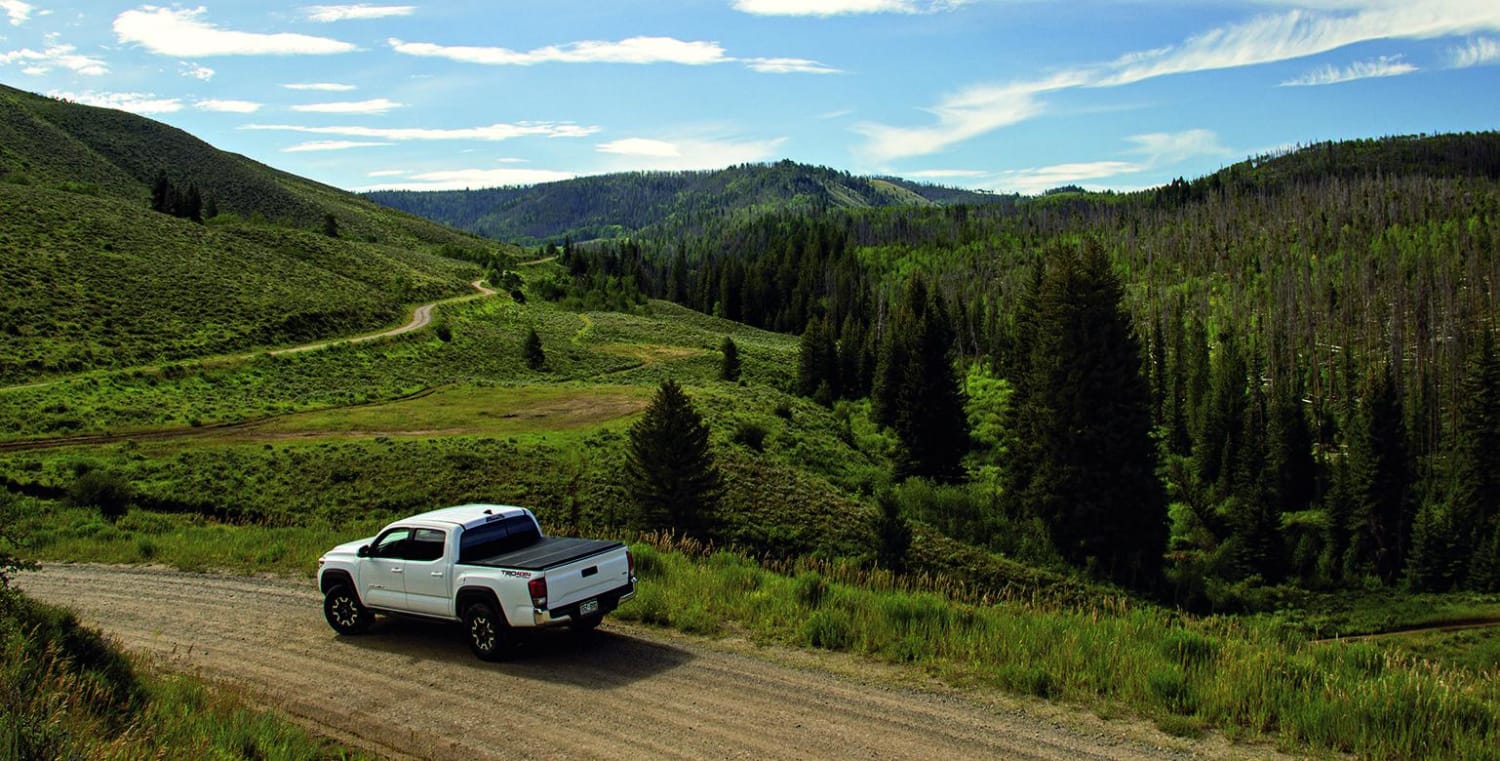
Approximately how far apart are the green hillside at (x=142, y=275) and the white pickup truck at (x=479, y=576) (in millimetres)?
46383

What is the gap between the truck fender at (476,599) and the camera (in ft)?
40.5

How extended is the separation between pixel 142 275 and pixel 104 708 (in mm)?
73419

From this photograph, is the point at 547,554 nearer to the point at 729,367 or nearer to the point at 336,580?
the point at 336,580

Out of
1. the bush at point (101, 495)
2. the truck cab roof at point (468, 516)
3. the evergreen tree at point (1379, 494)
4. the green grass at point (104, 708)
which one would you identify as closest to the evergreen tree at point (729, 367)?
the evergreen tree at point (1379, 494)

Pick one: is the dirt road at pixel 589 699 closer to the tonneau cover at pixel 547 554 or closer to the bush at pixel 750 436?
the tonneau cover at pixel 547 554

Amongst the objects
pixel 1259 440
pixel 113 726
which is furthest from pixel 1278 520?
pixel 113 726

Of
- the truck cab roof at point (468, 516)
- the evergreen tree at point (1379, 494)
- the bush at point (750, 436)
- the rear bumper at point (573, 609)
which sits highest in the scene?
the truck cab roof at point (468, 516)

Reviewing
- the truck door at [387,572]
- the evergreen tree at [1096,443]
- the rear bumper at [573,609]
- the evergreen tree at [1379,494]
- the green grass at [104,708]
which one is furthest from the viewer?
the evergreen tree at [1379,494]

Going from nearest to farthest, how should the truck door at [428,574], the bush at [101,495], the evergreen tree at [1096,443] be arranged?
1. the truck door at [428,574]
2. the bush at [101,495]
3. the evergreen tree at [1096,443]

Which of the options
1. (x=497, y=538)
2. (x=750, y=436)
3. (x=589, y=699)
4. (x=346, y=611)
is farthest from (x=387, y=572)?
(x=750, y=436)

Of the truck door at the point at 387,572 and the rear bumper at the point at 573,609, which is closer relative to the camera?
the rear bumper at the point at 573,609

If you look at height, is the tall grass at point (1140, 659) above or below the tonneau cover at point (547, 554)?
below

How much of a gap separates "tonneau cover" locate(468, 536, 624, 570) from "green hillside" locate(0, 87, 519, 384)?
160 ft

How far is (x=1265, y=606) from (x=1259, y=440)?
1509 inches
